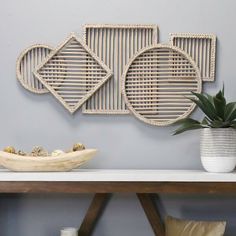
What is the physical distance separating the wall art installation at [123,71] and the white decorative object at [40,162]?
0.93 feet

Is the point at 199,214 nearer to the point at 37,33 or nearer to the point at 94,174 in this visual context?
the point at 94,174

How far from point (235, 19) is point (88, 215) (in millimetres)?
1114

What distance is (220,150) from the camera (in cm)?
170

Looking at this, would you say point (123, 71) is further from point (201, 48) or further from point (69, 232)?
point (69, 232)

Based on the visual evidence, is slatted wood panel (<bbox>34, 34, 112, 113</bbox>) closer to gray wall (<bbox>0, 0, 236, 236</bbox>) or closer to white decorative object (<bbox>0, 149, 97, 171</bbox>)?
gray wall (<bbox>0, 0, 236, 236</bbox>)

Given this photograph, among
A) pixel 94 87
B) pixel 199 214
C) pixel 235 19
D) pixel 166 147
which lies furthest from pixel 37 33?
pixel 199 214

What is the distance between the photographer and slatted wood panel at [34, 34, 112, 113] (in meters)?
1.90

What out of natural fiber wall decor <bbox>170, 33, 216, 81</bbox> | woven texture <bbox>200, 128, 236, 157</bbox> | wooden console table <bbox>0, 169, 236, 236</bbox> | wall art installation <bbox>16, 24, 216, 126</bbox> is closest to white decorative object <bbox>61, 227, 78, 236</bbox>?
wooden console table <bbox>0, 169, 236, 236</bbox>

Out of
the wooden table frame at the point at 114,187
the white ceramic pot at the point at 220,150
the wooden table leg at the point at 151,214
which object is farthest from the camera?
the wooden table leg at the point at 151,214

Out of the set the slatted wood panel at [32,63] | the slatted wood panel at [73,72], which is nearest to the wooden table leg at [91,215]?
the slatted wood panel at [73,72]

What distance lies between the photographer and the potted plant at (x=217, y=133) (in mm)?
1692

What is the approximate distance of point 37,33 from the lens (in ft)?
6.31

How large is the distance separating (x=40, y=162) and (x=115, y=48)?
2.06 ft

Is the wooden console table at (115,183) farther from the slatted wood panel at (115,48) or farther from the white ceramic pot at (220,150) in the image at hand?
the slatted wood panel at (115,48)
